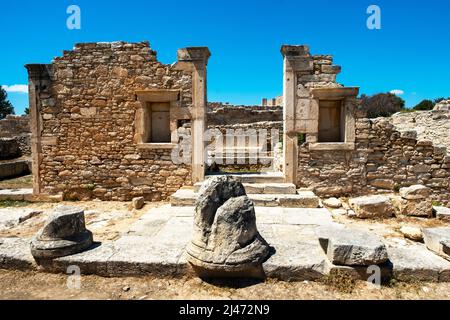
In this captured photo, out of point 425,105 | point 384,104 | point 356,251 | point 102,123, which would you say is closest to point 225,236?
point 356,251

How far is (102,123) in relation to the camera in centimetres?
717

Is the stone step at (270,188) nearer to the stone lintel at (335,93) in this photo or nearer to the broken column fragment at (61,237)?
the stone lintel at (335,93)

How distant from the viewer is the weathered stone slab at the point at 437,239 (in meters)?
3.38

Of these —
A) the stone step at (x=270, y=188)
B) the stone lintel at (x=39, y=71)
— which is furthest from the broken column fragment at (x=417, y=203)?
the stone lintel at (x=39, y=71)

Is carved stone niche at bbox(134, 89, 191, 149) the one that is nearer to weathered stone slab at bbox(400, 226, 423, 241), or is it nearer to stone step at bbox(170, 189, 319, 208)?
stone step at bbox(170, 189, 319, 208)

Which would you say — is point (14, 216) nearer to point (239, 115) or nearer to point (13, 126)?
point (239, 115)

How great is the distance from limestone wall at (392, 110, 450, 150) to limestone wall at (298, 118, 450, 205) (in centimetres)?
441

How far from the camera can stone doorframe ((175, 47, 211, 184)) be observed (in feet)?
22.3

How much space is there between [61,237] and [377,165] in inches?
273

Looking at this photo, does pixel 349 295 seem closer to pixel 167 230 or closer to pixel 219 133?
pixel 167 230

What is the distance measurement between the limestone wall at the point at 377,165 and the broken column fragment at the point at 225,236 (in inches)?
161
